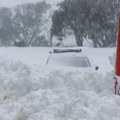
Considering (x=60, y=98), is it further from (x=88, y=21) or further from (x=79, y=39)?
(x=79, y=39)

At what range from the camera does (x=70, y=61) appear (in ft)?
42.8

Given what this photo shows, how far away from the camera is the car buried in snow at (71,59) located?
1284 centimetres

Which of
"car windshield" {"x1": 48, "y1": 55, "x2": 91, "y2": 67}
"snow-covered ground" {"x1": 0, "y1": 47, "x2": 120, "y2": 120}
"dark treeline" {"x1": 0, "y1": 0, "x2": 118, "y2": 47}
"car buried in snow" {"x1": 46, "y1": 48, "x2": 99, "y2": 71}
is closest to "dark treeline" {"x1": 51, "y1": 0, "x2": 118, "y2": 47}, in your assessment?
"dark treeline" {"x1": 0, "y1": 0, "x2": 118, "y2": 47}

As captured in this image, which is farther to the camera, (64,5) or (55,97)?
(64,5)

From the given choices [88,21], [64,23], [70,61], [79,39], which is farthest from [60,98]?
[79,39]

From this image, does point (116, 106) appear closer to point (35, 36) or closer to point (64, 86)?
point (64, 86)

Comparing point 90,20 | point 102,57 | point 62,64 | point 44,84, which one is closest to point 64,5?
point 90,20

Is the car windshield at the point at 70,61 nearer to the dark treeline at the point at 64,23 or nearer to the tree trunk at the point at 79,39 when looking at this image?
the dark treeline at the point at 64,23

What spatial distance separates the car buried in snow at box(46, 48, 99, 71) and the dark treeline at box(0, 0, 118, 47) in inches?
924

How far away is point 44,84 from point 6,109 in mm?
2463

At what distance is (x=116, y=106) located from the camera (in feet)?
21.1

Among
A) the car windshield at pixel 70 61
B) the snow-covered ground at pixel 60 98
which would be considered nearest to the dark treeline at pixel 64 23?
the car windshield at pixel 70 61

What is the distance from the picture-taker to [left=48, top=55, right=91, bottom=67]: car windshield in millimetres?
12891

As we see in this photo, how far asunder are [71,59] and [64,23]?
2570 centimetres
